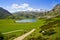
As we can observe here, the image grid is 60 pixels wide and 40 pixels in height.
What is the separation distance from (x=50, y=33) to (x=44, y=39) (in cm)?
663

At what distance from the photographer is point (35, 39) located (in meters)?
33.5

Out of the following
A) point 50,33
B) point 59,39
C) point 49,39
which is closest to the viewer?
point 59,39

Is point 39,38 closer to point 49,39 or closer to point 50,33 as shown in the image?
point 49,39

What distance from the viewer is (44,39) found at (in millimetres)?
33000

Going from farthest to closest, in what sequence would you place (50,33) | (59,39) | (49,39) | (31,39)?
(50,33) → (31,39) → (49,39) → (59,39)

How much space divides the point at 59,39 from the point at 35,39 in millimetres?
5573

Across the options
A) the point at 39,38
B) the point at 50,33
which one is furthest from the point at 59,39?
the point at 50,33

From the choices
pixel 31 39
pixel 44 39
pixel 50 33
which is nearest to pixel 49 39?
pixel 44 39

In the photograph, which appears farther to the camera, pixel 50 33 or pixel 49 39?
pixel 50 33

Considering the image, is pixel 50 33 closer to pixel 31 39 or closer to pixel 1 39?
pixel 31 39

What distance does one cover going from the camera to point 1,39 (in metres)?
32.7

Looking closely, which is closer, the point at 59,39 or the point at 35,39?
the point at 59,39

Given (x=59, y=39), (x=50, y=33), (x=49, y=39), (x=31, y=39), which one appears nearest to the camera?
(x=59, y=39)

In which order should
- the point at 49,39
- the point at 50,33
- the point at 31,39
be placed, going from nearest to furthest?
the point at 49,39
the point at 31,39
the point at 50,33
